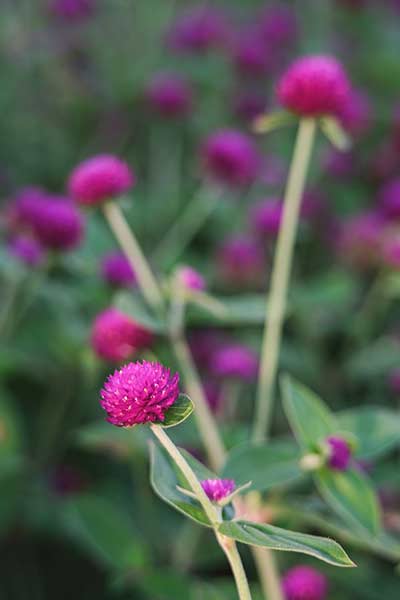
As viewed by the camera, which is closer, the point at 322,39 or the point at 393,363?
the point at 393,363

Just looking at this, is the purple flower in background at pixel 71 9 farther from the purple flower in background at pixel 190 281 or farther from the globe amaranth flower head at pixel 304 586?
the globe amaranth flower head at pixel 304 586

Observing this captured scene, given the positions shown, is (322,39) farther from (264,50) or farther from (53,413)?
(53,413)

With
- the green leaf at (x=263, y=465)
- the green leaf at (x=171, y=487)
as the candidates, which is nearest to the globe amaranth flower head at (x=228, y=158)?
the green leaf at (x=263, y=465)

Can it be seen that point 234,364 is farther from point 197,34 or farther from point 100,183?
point 197,34

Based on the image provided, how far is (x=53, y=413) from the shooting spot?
1.98 meters

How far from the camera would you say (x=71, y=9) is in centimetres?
317

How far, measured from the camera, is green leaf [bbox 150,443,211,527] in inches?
33.6

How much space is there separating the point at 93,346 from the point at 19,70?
1.93 meters

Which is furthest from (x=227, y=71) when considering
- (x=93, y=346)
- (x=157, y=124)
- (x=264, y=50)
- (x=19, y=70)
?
(x=93, y=346)

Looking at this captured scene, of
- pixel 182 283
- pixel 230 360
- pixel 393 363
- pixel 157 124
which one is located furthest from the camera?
pixel 157 124

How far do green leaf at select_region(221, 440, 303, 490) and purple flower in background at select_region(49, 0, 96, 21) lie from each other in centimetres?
238

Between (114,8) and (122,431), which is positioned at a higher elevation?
(114,8)

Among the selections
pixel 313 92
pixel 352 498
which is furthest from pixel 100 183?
pixel 352 498

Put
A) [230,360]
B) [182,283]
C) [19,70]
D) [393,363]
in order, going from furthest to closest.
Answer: [19,70] < [393,363] < [230,360] < [182,283]
